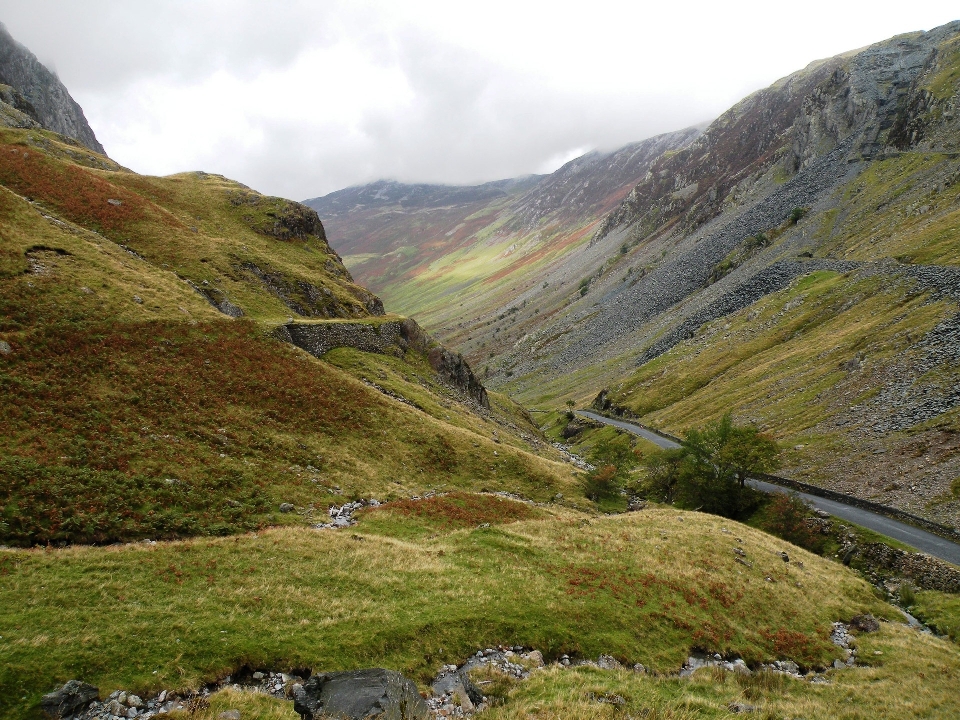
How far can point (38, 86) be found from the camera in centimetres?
17800

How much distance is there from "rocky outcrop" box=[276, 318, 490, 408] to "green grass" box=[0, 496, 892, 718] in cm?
2958

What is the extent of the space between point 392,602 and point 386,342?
51.9m

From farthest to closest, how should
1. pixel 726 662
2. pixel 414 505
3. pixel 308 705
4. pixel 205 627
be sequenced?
1. pixel 414 505
2. pixel 726 662
3. pixel 205 627
4. pixel 308 705

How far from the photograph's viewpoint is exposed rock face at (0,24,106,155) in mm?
168625

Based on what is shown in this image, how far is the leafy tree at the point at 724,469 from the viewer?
58844 mm

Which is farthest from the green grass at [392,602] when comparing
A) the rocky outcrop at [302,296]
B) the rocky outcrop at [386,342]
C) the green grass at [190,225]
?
the rocky outcrop at [302,296]

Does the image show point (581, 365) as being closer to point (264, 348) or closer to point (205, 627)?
point (264, 348)

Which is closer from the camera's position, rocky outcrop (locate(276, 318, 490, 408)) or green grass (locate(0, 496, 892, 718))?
green grass (locate(0, 496, 892, 718))

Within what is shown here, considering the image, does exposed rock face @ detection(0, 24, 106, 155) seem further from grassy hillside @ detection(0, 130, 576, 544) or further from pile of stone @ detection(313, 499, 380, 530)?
pile of stone @ detection(313, 499, 380, 530)

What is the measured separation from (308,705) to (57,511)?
1677 centimetres

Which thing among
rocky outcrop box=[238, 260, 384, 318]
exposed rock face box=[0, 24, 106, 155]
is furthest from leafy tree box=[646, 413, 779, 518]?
exposed rock face box=[0, 24, 106, 155]

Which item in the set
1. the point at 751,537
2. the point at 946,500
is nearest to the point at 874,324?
the point at 946,500

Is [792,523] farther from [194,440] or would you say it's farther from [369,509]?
[194,440]

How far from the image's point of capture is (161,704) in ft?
52.5
